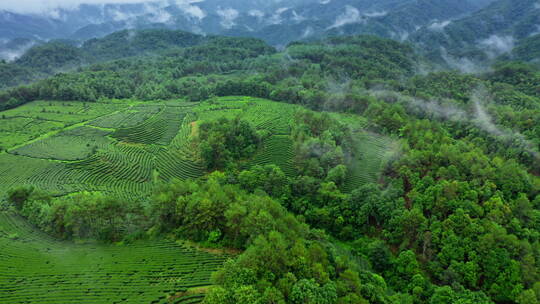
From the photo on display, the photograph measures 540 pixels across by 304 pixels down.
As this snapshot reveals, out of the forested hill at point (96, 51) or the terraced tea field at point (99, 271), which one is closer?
the terraced tea field at point (99, 271)

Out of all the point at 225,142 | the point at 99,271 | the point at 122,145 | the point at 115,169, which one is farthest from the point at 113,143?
the point at 99,271

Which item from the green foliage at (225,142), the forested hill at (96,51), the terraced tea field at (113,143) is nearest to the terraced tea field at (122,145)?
the terraced tea field at (113,143)

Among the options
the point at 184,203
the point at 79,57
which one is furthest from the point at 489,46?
the point at 79,57

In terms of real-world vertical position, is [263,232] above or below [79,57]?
below

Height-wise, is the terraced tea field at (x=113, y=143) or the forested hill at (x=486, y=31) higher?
the forested hill at (x=486, y=31)

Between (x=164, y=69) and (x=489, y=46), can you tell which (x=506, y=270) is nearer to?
(x=164, y=69)

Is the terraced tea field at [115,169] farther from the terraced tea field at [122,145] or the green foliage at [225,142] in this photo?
the green foliage at [225,142]

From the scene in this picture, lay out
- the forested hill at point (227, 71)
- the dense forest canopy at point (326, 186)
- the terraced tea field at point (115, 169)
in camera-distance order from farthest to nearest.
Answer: the forested hill at point (227, 71) < the dense forest canopy at point (326, 186) < the terraced tea field at point (115, 169)
